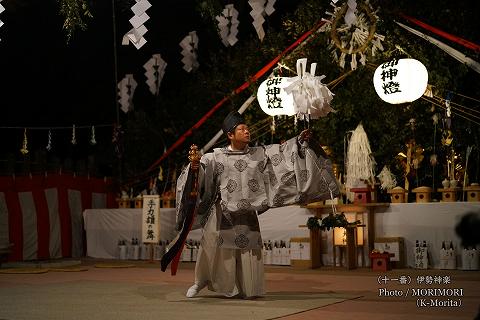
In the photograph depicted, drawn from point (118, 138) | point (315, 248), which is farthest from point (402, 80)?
point (118, 138)

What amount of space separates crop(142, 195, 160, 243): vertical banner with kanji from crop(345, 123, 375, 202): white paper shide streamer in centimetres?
301

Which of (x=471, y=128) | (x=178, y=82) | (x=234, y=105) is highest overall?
(x=178, y=82)

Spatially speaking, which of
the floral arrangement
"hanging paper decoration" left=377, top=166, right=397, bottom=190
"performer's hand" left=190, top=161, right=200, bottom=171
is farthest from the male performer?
"hanging paper decoration" left=377, top=166, right=397, bottom=190

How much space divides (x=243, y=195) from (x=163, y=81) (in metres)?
9.86

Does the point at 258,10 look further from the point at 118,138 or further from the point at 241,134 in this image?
the point at 241,134

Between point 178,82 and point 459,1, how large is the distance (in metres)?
7.00

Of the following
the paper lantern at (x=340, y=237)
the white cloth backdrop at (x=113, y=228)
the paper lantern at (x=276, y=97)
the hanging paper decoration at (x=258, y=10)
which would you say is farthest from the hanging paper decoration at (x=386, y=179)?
the hanging paper decoration at (x=258, y=10)

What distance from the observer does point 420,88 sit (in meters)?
7.97

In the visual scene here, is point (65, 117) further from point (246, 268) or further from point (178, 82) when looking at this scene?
point (246, 268)

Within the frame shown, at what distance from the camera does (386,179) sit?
1005 cm

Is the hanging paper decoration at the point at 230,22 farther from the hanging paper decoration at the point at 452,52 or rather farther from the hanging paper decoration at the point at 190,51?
the hanging paper decoration at the point at 452,52

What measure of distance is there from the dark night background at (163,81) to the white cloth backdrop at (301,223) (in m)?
1.24

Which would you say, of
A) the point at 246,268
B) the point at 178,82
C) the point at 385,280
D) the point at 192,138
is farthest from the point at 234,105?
the point at 246,268

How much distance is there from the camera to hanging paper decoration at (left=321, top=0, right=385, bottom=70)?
929 cm
